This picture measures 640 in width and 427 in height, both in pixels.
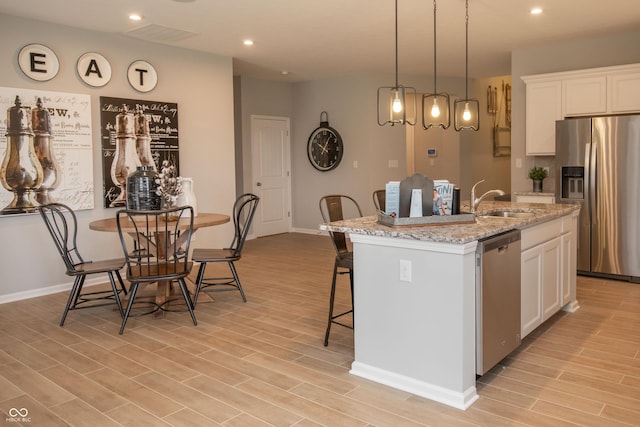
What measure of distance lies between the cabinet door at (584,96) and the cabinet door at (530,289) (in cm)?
288

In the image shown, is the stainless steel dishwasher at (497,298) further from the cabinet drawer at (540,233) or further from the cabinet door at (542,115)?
the cabinet door at (542,115)

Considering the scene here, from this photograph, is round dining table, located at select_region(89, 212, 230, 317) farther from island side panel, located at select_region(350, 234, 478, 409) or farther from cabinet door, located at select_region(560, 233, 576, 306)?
cabinet door, located at select_region(560, 233, 576, 306)

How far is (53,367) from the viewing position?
313 cm

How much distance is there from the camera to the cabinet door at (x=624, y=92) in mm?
5279

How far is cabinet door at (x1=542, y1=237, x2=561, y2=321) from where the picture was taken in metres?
3.53

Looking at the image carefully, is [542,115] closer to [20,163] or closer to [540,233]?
[540,233]

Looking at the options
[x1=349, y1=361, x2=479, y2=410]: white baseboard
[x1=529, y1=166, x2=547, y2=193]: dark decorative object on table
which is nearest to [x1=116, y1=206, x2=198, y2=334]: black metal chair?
[x1=349, y1=361, x2=479, y2=410]: white baseboard

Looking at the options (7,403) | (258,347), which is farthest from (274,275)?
(7,403)

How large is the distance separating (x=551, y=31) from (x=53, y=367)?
5.40 metres

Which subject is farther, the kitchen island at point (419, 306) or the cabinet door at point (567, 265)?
Result: the cabinet door at point (567, 265)

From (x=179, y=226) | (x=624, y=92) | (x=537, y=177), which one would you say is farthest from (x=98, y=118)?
(x=624, y=92)

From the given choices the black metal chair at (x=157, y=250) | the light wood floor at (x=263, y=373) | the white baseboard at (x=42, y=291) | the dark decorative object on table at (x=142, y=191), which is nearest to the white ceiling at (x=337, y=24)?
the dark decorative object on table at (x=142, y=191)

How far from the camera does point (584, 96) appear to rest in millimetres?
5570

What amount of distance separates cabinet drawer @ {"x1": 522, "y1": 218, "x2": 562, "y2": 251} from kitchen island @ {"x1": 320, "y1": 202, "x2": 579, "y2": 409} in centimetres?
15
